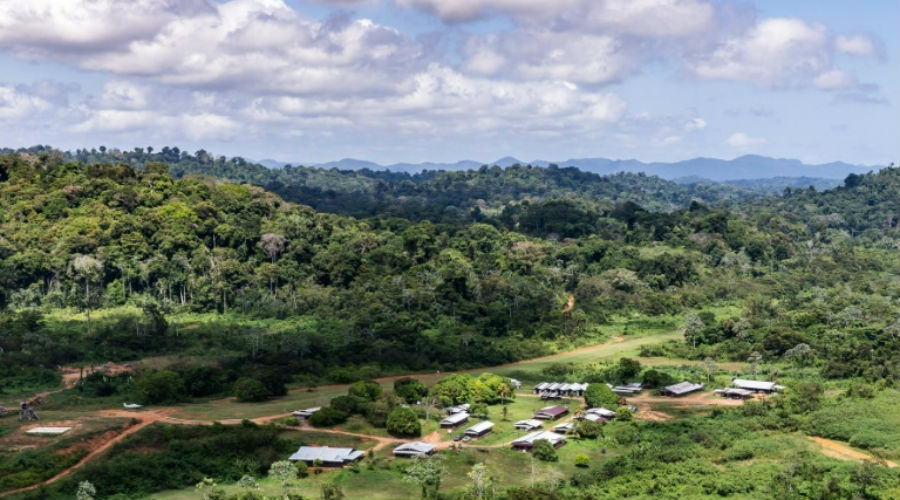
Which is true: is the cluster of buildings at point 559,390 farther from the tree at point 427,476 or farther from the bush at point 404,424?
the tree at point 427,476

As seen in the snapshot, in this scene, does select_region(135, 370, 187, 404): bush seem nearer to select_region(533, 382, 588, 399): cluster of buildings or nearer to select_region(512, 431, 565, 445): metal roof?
select_region(512, 431, 565, 445): metal roof

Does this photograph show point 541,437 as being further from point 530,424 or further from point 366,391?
point 366,391

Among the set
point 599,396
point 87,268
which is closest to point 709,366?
point 599,396

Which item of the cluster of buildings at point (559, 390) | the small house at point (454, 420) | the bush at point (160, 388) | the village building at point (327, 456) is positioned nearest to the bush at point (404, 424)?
the small house at point (454, 420)

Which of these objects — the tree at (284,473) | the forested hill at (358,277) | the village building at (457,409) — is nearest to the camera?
the tree at (284,473)

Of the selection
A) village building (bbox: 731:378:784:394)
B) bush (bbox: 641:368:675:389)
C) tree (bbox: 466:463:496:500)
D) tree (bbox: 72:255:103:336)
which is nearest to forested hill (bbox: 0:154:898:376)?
tree (bbox: 72:255:103:336)

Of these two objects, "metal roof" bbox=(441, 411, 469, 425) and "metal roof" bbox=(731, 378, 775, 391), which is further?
"metal roof" bbox=(731, 378, 775, 391)
